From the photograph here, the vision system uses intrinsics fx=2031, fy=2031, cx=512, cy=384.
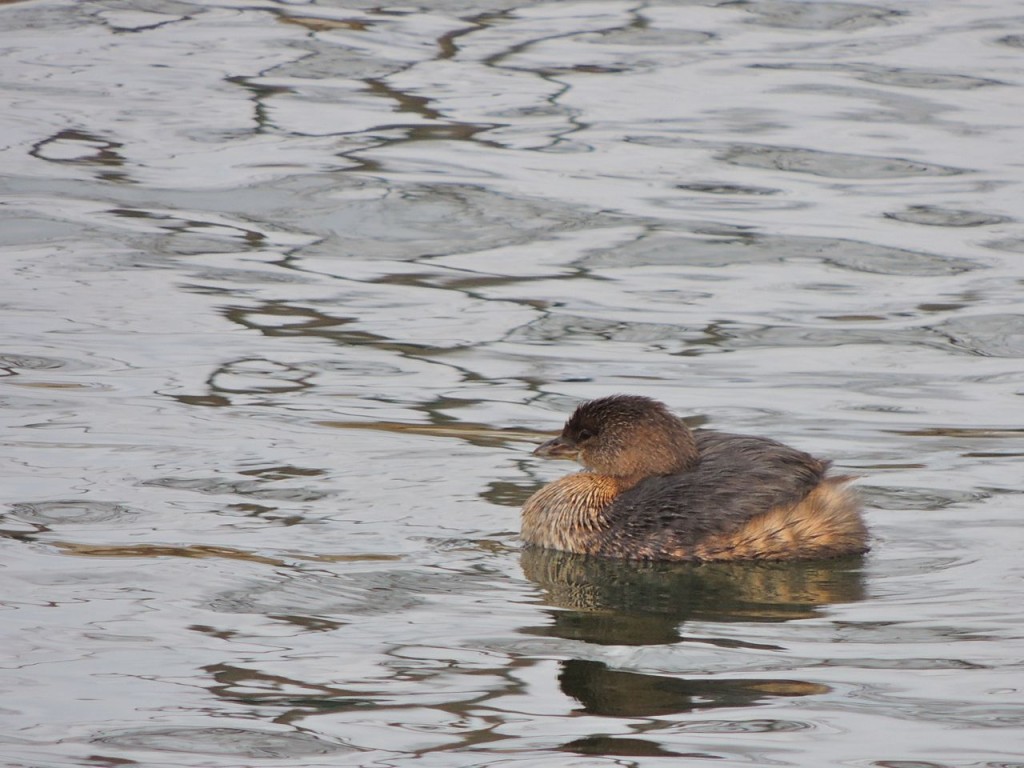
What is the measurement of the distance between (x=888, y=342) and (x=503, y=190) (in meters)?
3.95

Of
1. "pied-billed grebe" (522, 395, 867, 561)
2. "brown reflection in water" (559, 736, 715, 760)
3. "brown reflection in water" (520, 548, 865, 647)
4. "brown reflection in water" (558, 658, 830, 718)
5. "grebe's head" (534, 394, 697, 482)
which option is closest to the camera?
"brown reflection in water" (559, 736, 715, 760)

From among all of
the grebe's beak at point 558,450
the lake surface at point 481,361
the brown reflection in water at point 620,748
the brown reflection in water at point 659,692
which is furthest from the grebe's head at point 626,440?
the brown reflection in water at point 620,748

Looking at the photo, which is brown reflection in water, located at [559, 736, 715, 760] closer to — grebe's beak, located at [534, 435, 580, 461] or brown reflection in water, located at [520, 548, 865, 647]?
brown reflection in water, located at [520, 548, 865, 647]

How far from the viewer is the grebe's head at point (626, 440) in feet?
27.1

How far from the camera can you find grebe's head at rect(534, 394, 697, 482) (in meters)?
8.26

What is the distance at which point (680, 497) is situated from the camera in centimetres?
823

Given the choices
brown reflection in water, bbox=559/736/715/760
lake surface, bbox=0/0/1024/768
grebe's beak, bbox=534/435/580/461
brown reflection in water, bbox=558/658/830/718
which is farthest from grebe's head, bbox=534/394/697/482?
brown reflection in water, bbox=559/736/715/760

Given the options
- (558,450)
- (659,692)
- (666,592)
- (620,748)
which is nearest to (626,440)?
(558,450)

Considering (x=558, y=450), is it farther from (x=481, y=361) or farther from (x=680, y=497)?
(x=481, y=361)

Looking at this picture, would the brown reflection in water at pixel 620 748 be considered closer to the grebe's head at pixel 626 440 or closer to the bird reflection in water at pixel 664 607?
the bird reflection in water at pixel 664 607

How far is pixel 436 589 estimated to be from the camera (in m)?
7.37

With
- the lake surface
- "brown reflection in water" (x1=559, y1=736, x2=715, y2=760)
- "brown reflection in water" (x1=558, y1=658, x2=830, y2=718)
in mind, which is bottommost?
the lake surface

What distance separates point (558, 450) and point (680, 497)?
1.98ft

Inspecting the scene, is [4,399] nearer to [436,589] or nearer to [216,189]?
[436,589]
